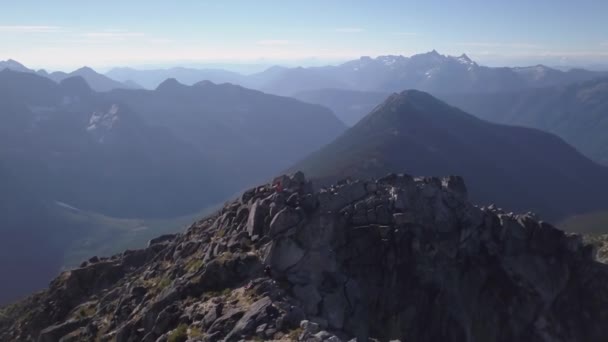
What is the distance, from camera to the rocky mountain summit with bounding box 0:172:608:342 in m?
42.5

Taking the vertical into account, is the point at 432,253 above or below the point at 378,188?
below

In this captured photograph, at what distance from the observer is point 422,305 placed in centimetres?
5041

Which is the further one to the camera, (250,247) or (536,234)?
(536,234)

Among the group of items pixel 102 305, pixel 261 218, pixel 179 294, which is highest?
pixel 261 218

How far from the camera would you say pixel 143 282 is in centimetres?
5731

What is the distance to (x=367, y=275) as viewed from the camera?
49594mm

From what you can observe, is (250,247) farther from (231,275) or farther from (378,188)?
(378,188)

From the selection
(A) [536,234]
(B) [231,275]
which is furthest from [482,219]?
(B) [231,275]

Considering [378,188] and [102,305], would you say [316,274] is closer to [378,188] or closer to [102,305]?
[378,188]

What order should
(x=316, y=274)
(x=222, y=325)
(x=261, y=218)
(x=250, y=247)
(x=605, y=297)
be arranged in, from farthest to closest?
(x=605, y=297)
(x=261, y=218)
(x=250, y=247)
(x=316, y=274)
(x=222, y=325)

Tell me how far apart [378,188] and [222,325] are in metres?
26.1

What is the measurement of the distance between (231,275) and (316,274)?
666 centimetres

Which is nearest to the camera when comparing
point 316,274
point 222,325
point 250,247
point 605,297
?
point 222,325

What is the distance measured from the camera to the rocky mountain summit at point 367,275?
42.5m
